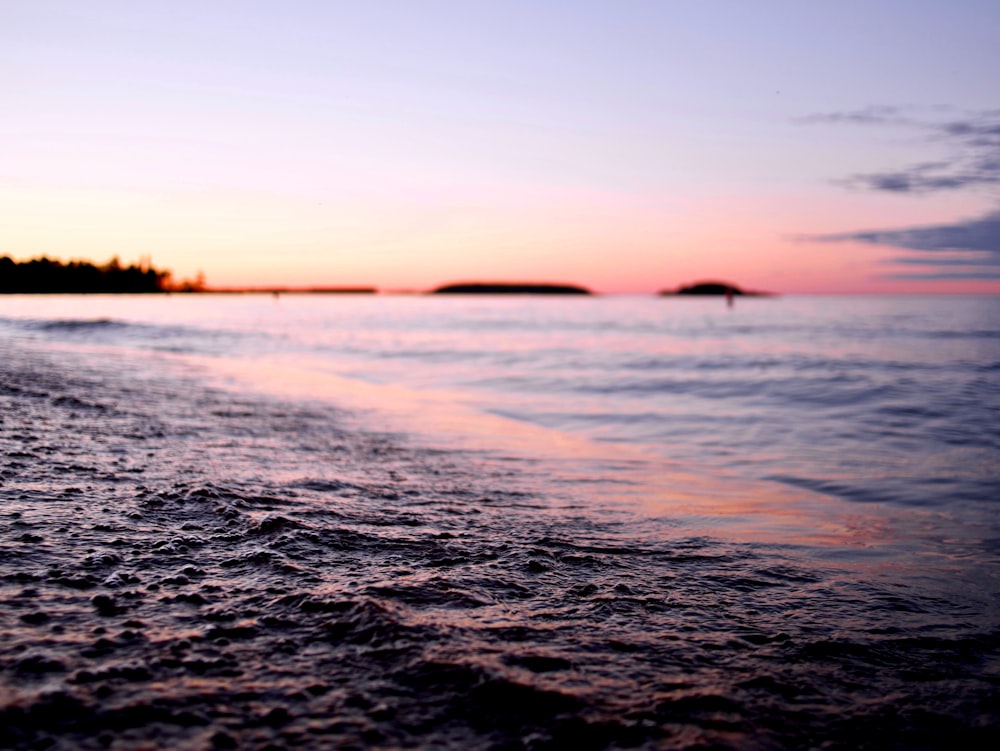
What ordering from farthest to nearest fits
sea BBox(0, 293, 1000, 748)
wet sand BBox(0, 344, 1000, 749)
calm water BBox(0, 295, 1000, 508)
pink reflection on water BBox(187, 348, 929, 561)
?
calm water BBox(0, 295, 1000, 508), pink reflection on water BBox(187, 348, 929, 561), sea BBox(0, 293, 1000, 748), wet sand BBox(0, 344, 1000, 749)

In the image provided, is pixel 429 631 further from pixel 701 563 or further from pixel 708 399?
pixel 708 399

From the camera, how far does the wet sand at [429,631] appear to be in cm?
244

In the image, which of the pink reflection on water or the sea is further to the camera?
the pink reflection on water

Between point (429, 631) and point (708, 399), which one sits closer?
point (429, 631)

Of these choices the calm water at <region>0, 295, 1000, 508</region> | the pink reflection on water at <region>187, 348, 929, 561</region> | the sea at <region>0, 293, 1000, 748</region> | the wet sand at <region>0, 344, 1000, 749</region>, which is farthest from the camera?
the calm water at <region>0, 295, 1000, 508</region>

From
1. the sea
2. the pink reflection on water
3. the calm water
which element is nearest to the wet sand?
the sea

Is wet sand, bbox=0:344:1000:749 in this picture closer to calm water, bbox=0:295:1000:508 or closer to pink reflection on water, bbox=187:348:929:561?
pink reflection on water, bbox=187:348:929:561

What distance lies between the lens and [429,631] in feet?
10.3

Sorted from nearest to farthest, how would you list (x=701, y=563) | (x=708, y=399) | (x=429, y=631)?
(x=429, y=631) → (x=701, y=563) → (x=708, y=399)

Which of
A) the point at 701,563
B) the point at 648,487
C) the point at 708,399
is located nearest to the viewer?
the point at 701,563

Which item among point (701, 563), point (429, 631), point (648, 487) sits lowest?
point (648, 487)

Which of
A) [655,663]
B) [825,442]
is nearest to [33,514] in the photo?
[655,663]

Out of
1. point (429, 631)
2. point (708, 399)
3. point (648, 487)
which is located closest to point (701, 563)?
point (429, 631)

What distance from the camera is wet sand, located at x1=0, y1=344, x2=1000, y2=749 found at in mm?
2441
